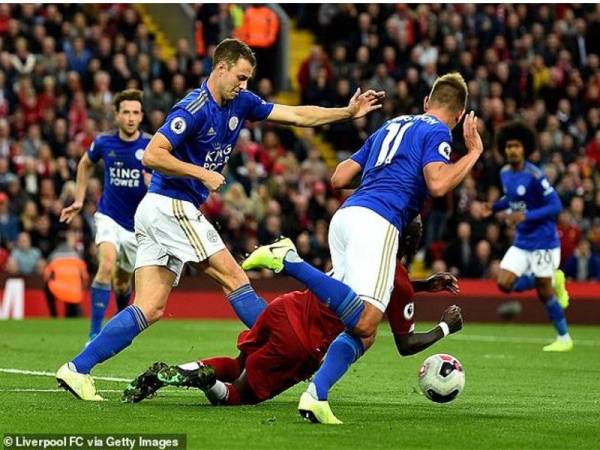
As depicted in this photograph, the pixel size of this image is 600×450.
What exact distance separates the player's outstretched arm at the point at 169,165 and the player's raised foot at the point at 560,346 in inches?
321

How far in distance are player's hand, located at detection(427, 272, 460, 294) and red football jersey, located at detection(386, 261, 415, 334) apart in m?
0.19

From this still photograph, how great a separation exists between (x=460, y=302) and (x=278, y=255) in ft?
48.1

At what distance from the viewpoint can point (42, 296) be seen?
2252 centimetres

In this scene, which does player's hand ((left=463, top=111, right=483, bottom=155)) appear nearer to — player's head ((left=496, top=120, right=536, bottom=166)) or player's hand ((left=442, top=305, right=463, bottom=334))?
player's hand ((left=442, top=305, right=463, bottom=334))

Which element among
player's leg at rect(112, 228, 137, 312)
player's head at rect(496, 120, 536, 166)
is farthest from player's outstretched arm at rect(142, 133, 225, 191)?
player's head at rect(496, 120, 536, 166)

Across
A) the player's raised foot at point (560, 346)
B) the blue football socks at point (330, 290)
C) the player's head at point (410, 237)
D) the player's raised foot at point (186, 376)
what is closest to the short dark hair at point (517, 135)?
the player's raised foot at point (560, 346)

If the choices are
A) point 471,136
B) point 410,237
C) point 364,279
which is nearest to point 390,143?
point 471,136

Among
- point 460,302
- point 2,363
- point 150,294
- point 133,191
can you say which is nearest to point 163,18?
point 460,302

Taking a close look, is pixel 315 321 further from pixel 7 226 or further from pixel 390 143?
pixel 7 226

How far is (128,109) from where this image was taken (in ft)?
47.9

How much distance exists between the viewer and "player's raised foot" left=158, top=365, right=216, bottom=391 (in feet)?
30.6

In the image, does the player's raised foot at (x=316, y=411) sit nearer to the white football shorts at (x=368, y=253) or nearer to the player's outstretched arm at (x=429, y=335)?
the white football shorts at (x=368, y=253)

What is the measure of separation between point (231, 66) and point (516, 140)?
25.6ft

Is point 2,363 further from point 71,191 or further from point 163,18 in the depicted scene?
point 163,18
